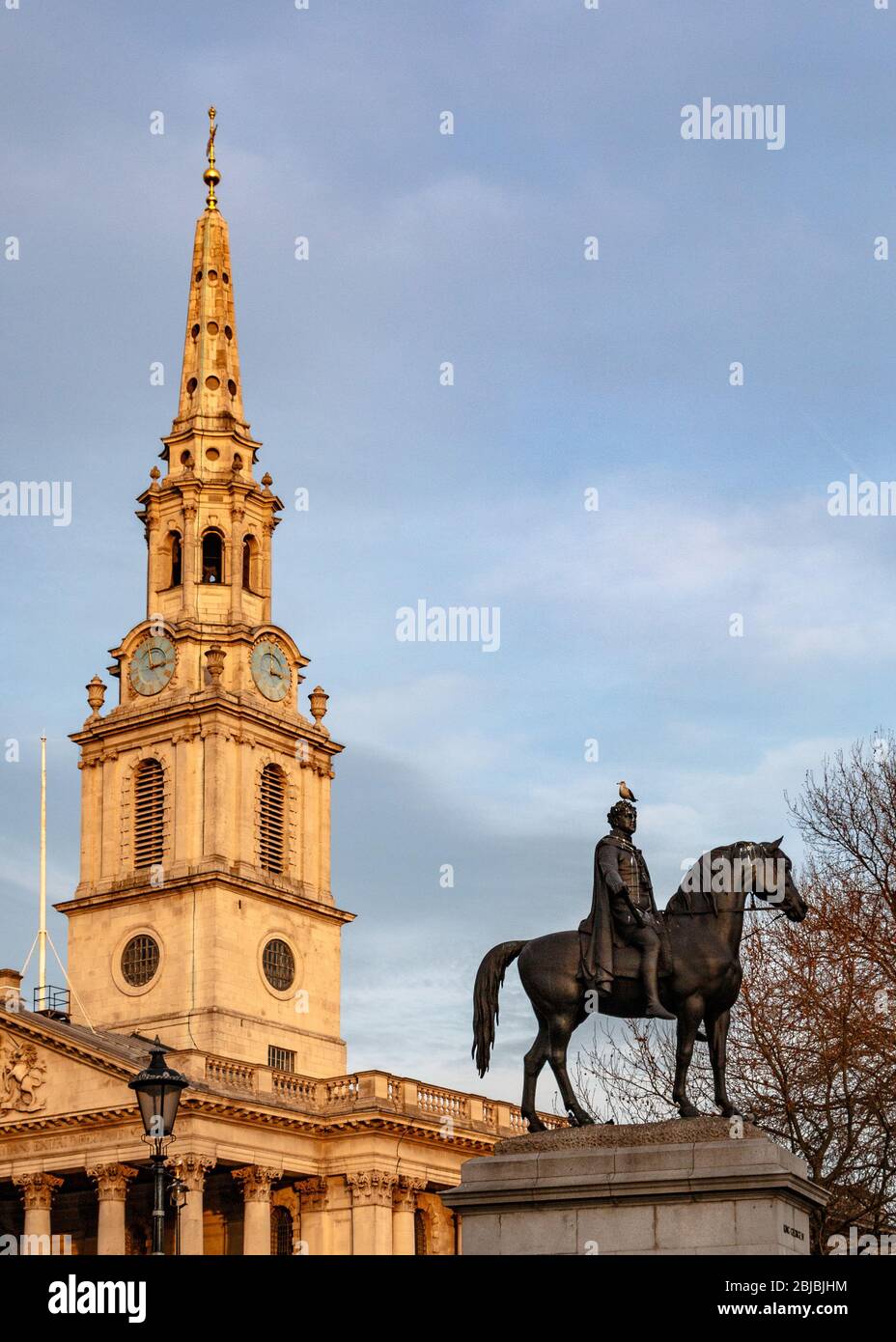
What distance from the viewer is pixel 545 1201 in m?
24.5

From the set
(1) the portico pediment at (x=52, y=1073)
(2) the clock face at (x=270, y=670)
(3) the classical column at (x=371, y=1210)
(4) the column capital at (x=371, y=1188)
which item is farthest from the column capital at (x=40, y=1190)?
(2) the clock face at (x=270, y=670)

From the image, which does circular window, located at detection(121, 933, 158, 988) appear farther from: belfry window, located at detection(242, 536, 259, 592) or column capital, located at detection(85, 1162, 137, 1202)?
belfry window, located at detection(242, 536, 259, 592)

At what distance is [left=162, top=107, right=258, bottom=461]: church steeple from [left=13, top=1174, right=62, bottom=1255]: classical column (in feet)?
97.6

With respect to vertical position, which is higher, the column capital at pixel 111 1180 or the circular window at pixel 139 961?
the circular window at pixel 139 961

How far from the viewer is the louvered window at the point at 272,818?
80.7 meters

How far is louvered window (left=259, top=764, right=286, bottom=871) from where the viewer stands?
80.7 metres

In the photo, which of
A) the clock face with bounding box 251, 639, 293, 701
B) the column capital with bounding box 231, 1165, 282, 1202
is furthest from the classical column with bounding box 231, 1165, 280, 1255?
the clock face with bounding box 251, 639, 293, 701

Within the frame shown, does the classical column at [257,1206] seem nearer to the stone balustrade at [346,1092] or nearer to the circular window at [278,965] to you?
the stone balustrade at [346,1092]

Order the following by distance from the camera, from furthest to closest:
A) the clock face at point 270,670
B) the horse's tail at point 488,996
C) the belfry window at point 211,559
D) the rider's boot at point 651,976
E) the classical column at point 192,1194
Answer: the belfry window at point 211,559
the clock face at point 270,670
the classical column at point 192,1194
the horse's tail at point 488,996
the rider's boot at point 651,976

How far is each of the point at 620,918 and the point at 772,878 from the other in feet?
5.88

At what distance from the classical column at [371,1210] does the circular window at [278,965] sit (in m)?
10.4
